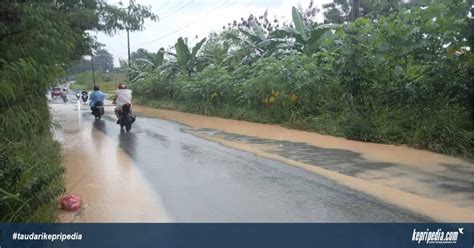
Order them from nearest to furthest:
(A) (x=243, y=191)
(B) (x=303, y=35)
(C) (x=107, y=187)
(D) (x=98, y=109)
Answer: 1. (A) (x=243, y=191)
2. (C) (x=107, y=187)
3. (B) (x=303, y=35)
4. (D) (x=98, y=109)

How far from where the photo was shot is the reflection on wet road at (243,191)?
16.8ft

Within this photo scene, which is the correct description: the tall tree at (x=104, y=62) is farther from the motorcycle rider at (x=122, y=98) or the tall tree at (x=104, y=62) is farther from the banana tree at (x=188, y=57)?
the motorcycle rider at (x=122, y=98)

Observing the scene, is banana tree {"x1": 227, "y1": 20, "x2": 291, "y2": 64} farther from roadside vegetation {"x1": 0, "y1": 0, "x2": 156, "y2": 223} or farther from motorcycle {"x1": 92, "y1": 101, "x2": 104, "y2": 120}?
roadside vegetation {"x1": 0, "y1": 0, "x2": 156, "y2": 223}

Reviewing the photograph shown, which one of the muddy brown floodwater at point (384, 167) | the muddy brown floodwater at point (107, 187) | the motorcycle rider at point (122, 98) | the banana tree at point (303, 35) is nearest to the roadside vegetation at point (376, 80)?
the banana tree at point (303, 35)

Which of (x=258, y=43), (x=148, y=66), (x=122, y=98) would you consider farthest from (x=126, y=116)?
(x=148, y=66)

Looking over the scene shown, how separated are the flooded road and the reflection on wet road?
0.01 metres

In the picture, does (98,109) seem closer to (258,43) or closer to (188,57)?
(258,43)

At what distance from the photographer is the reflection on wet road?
513cm

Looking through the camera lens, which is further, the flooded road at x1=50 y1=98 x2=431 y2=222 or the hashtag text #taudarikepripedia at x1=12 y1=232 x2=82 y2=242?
the flooded road at x1=50 y1=98 x2=431 y2=222

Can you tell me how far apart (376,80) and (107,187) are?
25.8 feet

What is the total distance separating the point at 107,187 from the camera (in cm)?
670

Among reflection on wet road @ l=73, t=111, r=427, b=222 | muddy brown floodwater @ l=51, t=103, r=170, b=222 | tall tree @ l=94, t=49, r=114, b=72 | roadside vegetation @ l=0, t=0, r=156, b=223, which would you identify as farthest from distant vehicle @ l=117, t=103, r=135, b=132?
tall tree @ l=94, t=49, r=114, b=72

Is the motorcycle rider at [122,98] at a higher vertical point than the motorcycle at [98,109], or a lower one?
higher

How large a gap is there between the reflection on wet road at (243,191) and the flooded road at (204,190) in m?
0.01
